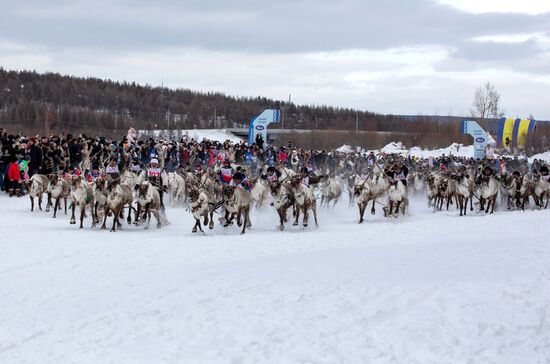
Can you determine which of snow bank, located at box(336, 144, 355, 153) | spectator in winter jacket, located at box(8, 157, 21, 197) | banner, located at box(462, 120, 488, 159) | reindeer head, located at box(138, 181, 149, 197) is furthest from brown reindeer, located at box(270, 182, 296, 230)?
snow bank, located at box(336, 144, 355, 153)

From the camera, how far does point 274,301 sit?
13.0 meters

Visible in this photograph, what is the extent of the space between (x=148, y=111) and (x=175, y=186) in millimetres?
104568

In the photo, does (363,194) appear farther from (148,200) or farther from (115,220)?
(115,220)

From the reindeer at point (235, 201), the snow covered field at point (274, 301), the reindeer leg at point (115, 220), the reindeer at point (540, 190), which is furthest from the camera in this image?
the reindeer at point (540, 190)

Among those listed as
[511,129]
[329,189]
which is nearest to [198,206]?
[329,189]

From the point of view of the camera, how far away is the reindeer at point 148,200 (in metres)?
23.0

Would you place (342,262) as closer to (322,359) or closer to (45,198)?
(322,359)

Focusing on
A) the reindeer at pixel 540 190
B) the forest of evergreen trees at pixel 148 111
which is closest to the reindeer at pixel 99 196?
the reindeer at pixel 540 190

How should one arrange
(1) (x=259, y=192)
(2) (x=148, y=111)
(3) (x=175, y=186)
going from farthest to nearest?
(2) (x=148, y=111) < (3) (x=175, y=186) < (1) (x=259, y=192)

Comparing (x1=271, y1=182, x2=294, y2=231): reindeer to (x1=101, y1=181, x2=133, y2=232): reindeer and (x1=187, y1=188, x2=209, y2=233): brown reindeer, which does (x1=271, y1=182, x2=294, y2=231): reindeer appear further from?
(x1=101, y1=181, x2=133, y2=232): reindeer

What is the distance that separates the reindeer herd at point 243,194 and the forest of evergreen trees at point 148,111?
63.3 meters

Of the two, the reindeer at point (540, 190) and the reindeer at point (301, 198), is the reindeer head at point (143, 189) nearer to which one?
the reindeer at point (301, 198)

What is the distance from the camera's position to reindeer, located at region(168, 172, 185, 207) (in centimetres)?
3019

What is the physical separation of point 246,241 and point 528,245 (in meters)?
7.27
